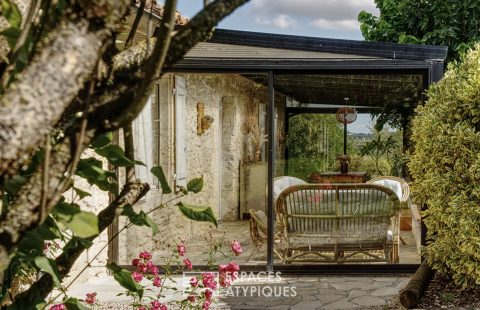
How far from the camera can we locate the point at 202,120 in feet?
27.7

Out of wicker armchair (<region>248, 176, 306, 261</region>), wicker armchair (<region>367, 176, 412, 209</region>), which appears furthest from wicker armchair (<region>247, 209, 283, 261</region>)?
wicker armchair (<region>367, 176, 412, 209</region>)

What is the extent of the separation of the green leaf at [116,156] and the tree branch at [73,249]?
54mm

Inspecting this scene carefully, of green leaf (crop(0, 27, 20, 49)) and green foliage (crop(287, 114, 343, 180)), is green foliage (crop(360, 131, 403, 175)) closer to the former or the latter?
green foliage (crop(287, 114, 343, 180))

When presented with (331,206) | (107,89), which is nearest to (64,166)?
(107,89)

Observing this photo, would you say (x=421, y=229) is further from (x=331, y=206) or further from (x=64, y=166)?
(x=64, y=166)

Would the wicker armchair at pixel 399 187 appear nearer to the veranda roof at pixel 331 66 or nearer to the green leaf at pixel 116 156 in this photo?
the veranda roof at pixel 331 66

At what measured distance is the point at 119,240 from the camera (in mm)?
7500

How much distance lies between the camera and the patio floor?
293 inches

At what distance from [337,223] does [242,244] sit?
1.16m

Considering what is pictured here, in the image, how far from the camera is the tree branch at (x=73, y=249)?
1607 millimetres

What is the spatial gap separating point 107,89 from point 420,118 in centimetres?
519

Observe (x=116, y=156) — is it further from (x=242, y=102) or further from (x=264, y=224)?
(x=242, y=102)

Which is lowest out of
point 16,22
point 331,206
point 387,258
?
point 387,258

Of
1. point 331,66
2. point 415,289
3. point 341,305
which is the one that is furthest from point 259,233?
point 415,289
